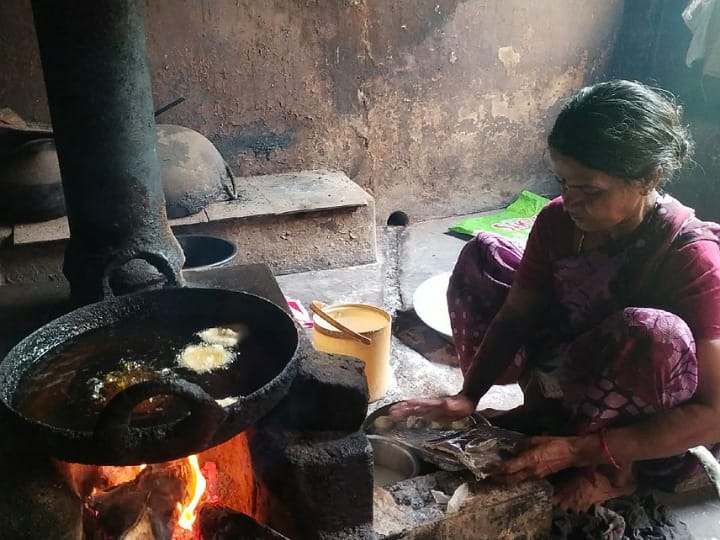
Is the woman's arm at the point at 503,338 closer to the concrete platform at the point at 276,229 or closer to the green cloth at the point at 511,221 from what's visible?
the concrete platform at the point at 276,229

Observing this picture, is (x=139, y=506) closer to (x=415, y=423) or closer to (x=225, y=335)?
(x=225, y=335)

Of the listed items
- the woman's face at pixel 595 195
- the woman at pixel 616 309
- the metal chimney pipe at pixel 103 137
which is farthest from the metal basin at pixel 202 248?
the woman's face at pixel 595 195

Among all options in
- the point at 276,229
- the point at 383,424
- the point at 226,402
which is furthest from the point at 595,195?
the point at 276,229

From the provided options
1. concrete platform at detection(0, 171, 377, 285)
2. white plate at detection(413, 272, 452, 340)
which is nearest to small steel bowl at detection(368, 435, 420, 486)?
white plate at detection(413, 272, 452, 340)

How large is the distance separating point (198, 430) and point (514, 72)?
12.5 ft

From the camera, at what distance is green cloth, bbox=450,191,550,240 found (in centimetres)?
417

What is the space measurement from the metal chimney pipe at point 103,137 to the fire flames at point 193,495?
499 mm

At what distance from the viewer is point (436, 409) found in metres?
1.92

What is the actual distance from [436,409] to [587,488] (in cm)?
46

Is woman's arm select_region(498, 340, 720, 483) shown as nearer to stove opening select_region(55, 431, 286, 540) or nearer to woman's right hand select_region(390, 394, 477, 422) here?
woman's right hand select_region(390, 394, 477, 422)

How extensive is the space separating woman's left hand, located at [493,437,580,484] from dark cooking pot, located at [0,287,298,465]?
0.68 metres

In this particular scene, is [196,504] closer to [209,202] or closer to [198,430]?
[198,430]

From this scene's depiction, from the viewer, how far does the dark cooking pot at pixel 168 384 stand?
1.09 m

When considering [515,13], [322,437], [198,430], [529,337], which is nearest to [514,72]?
[515,13]
